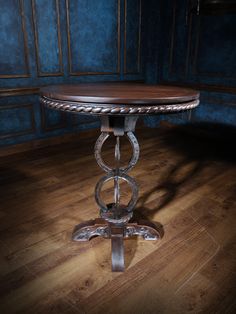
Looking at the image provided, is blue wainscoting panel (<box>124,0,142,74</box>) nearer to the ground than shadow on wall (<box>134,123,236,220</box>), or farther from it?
farther from it

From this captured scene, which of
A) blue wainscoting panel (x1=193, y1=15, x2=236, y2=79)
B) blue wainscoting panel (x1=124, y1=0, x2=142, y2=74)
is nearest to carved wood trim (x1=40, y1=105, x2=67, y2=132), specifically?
blue wainscoting panel (x1=124, y1=0, x2=142, y2=74)

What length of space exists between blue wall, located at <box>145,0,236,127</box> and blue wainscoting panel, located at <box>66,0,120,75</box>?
69 centimetres

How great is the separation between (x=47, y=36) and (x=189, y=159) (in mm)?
2026

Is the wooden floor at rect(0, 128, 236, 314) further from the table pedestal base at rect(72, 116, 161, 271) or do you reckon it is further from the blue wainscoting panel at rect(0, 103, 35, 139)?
the blue wainscoting panel at rect(0, 103, 35, 139)

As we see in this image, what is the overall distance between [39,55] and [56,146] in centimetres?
102

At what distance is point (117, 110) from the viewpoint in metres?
1.00

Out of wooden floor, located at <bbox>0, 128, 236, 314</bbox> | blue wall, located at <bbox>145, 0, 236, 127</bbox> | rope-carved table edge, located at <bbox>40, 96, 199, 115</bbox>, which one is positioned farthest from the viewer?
blue wall, located at <bbox>145, 0, 236, 127</bbox>

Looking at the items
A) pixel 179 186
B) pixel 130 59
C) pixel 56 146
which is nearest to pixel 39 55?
pixel 56 146

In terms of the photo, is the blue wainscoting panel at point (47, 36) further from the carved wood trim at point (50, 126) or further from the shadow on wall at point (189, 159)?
the shadow on wall at point (189, 159)

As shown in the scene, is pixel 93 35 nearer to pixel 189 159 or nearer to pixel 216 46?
pixel 216 46

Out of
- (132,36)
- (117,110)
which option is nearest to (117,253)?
(117,110)

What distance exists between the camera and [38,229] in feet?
5.39

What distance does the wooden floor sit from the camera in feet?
3.81

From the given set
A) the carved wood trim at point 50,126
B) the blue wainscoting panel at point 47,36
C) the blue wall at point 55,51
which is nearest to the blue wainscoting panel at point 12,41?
the blue wall at point 55,51
